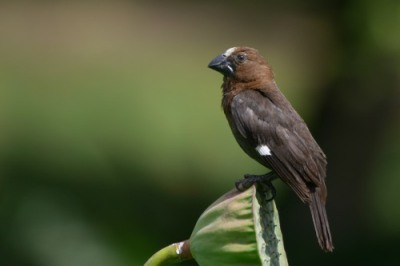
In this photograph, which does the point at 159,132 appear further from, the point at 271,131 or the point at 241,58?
the point at 271,131

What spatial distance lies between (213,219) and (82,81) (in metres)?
5.31

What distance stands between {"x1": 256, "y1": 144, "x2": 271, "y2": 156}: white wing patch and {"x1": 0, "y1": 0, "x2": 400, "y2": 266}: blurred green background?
8.01 ft

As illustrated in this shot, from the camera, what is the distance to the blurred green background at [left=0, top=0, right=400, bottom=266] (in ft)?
21.8

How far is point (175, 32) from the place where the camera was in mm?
8969

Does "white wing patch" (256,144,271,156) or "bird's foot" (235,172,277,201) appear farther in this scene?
"white wing patch" (256,144,271,156)

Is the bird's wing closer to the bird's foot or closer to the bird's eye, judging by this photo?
the bird's eye

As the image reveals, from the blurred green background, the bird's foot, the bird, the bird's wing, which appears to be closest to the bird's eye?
the bird

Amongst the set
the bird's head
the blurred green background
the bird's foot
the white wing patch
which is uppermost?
the bird's head

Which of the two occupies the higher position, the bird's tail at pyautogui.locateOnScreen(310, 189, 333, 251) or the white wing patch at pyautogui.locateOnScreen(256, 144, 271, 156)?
the white wing patch at pyautogui.locateOnScreen(256, 144, 271, 156)

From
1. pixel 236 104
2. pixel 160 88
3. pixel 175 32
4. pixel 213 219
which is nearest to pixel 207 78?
pixel 160 88

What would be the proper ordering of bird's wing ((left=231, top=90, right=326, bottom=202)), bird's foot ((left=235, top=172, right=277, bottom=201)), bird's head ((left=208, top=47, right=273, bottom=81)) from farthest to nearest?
bird's head ((left=208, top=47, right=273, bottom=81)) < bird's wing ((left=231, top=90, right=326, bottom=202)) < bird's foot ((left=235, top=172, right=277, bottom=201))

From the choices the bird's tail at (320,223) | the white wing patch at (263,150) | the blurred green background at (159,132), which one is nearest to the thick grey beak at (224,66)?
the white wing patch at (263,150)

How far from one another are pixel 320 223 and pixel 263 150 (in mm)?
364

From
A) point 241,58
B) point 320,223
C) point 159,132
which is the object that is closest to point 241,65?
point 241,58
